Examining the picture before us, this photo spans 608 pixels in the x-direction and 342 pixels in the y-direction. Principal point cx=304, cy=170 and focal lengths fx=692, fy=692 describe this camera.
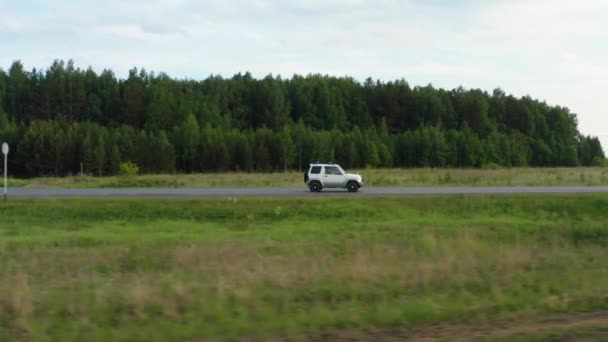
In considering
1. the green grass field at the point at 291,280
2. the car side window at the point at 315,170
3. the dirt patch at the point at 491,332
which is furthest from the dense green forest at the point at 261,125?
the dirt patch at the point at 491,332

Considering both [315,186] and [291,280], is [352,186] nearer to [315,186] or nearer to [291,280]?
[315,186]

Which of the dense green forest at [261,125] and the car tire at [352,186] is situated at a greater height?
the dense green forest at [261,125]

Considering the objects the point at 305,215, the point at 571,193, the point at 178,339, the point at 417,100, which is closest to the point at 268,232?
the point at 305,215

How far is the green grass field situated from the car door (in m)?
13.0

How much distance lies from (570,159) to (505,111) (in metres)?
14.6

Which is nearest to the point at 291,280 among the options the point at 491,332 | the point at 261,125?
the point at 491,332

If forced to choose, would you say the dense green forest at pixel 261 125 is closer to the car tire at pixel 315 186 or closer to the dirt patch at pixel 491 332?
the car tire at pixel 315 186

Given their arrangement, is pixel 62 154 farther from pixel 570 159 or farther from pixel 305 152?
pixel 570 159

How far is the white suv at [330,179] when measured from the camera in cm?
3884

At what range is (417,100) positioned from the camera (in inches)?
4850

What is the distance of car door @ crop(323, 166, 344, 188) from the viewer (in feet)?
128

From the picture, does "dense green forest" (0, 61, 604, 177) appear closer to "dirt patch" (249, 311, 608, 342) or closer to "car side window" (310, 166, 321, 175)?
"car side window" (310, 166, 321, 175)

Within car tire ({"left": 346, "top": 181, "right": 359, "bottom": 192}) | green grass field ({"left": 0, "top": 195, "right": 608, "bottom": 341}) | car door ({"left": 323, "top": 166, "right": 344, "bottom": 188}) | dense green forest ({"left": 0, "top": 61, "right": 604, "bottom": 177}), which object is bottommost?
green grass field ({"left": 0, "top": 195, "right": 608, "bottom": 341})

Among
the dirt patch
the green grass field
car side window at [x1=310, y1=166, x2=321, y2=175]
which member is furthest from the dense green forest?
the dirt patch
